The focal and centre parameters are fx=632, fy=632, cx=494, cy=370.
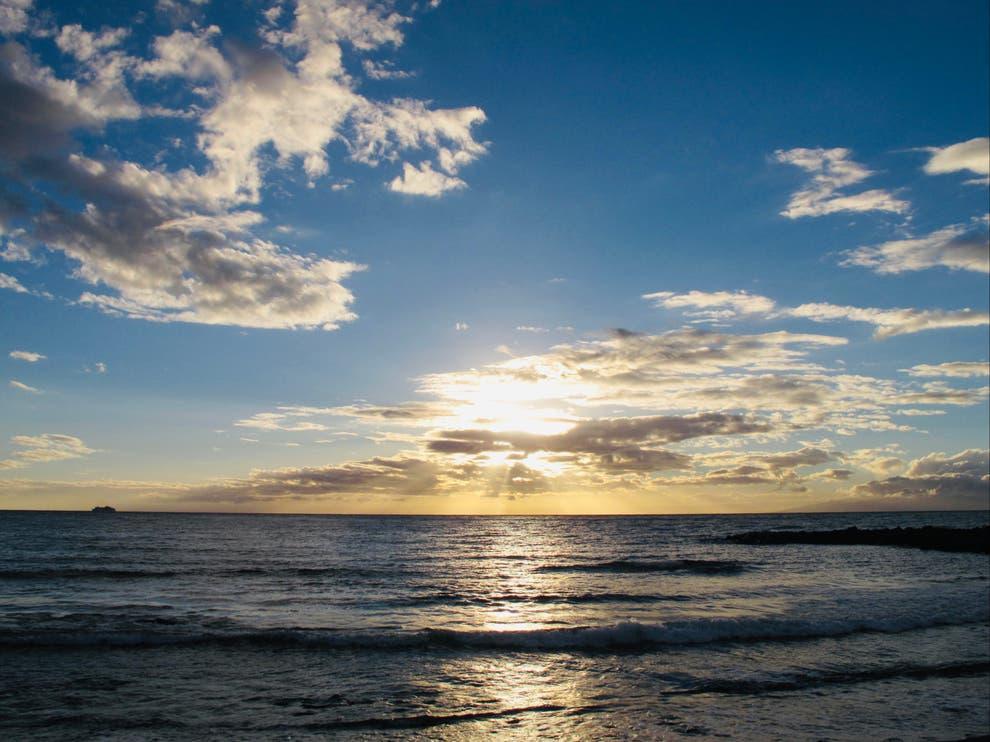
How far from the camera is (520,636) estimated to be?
2170cm

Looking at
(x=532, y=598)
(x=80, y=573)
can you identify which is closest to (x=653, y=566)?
(x=532, y=598)

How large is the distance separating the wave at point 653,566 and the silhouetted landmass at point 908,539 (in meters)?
28.4

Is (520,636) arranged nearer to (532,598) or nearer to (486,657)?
(486,657)

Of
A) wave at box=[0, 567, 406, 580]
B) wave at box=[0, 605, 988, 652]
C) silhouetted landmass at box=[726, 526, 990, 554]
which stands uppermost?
wave at box=[0, 605, 988, 652]

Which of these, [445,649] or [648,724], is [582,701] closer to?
[648,724]

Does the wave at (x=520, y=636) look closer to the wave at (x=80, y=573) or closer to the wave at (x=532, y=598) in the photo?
the wave at (x=532, y=598)

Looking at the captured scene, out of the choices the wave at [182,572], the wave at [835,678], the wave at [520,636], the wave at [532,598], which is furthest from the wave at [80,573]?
the wave at [835,678]

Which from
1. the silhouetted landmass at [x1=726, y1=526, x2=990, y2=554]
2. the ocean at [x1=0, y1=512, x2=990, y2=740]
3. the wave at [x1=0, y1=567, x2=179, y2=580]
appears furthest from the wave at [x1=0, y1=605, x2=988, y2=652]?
the silhouetted landmass at [x1=726, y1=526, x2=990, y2=554]

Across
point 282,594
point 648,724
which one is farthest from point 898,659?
point 282,594

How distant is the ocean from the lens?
1277 cm

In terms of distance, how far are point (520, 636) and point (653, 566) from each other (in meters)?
29.7

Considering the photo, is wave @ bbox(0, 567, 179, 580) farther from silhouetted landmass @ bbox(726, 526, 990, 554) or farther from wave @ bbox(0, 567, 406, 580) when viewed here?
silhouetted landmass @ bbox(726, 526, 990, 554)

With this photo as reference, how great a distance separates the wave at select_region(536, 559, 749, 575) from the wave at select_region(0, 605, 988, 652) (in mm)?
21973

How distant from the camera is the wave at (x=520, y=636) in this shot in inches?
789
